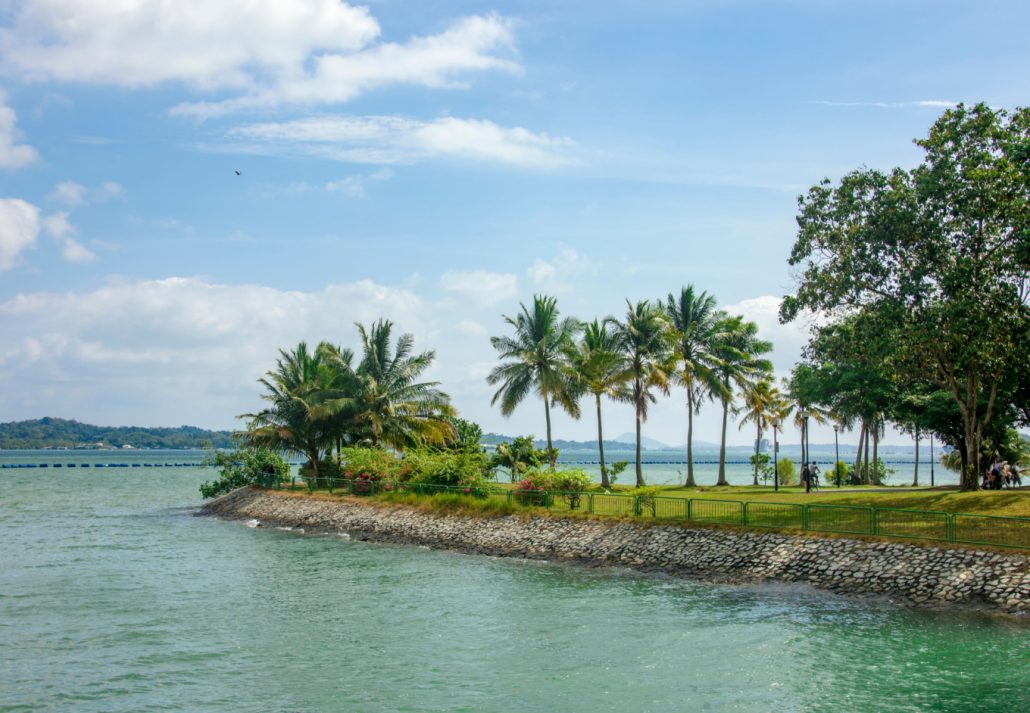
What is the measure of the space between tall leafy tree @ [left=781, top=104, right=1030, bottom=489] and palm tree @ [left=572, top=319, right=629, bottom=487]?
18.9 metres

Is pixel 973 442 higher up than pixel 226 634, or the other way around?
pixel 973 442

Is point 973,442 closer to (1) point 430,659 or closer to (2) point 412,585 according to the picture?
(2) point 412,585

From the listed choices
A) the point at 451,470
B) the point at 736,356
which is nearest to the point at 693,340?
the point at 736,356

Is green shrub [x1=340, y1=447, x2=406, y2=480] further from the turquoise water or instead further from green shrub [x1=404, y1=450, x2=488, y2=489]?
the turquoise water

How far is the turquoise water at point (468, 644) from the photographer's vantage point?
58.5 feet

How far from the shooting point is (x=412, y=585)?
101 feet

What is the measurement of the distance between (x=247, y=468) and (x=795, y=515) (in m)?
42.3

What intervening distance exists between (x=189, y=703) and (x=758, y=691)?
454 inches

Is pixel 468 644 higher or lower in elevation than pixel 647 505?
lower

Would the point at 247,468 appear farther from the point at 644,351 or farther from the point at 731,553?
the point at 731,553

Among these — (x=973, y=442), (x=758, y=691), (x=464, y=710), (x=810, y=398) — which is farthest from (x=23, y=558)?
(x=810, y=398)

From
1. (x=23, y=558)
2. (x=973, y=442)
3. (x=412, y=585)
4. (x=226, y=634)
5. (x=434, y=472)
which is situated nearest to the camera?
(x=226, y=634)

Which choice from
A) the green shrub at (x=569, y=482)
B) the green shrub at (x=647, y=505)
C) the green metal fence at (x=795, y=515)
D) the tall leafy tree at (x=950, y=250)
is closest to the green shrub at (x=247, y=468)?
the green metal fence at (x=795, y=515)

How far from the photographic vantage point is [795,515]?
3194cm
